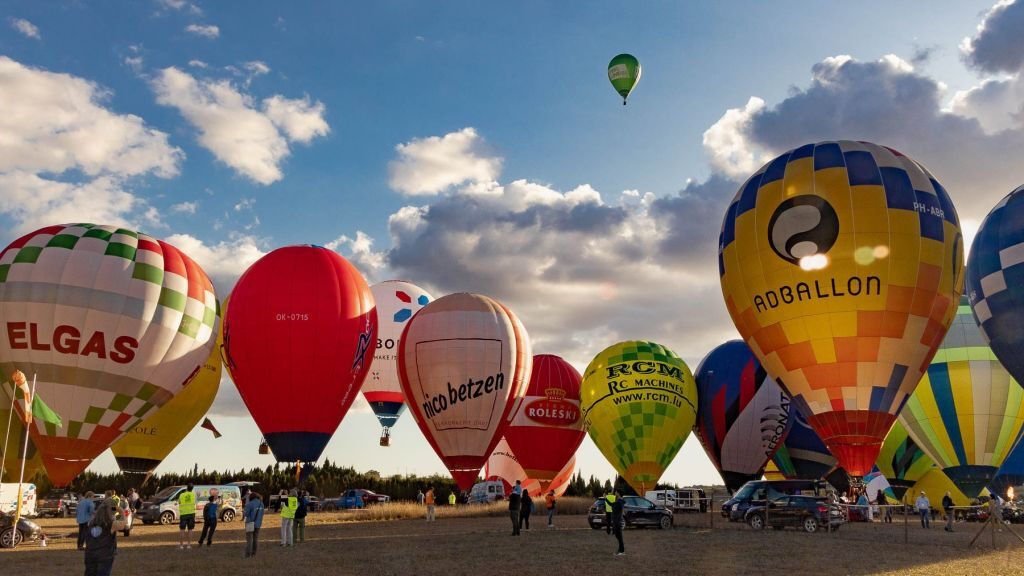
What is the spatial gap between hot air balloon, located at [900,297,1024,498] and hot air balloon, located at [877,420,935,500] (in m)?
9.41

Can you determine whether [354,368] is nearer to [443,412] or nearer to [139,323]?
[443,412]

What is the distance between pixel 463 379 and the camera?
35.6 meters

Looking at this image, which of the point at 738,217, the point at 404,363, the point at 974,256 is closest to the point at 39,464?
the point at 404,363

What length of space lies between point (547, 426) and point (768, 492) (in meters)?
18.6

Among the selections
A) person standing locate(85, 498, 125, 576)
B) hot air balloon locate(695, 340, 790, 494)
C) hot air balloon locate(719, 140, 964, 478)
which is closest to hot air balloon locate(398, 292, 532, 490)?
hot air balloon locate(719, 140, 964, 478)

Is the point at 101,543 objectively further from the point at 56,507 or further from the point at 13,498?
the point at 56,507

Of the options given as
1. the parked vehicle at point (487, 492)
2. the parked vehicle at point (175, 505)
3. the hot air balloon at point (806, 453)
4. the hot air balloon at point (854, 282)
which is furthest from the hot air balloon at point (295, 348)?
the hot air balloon at point (806, 453)

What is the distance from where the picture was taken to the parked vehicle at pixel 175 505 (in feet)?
112

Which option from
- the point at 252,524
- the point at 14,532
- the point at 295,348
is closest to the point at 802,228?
the point at 295,348

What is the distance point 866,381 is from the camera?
2714 centimetres

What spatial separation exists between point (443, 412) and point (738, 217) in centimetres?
1500

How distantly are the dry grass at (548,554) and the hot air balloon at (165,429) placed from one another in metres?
10.1

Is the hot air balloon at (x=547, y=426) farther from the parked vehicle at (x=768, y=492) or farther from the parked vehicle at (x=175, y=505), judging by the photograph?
the parked vehicle at (x=175, y=505)

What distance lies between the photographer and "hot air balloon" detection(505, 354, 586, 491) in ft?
156
